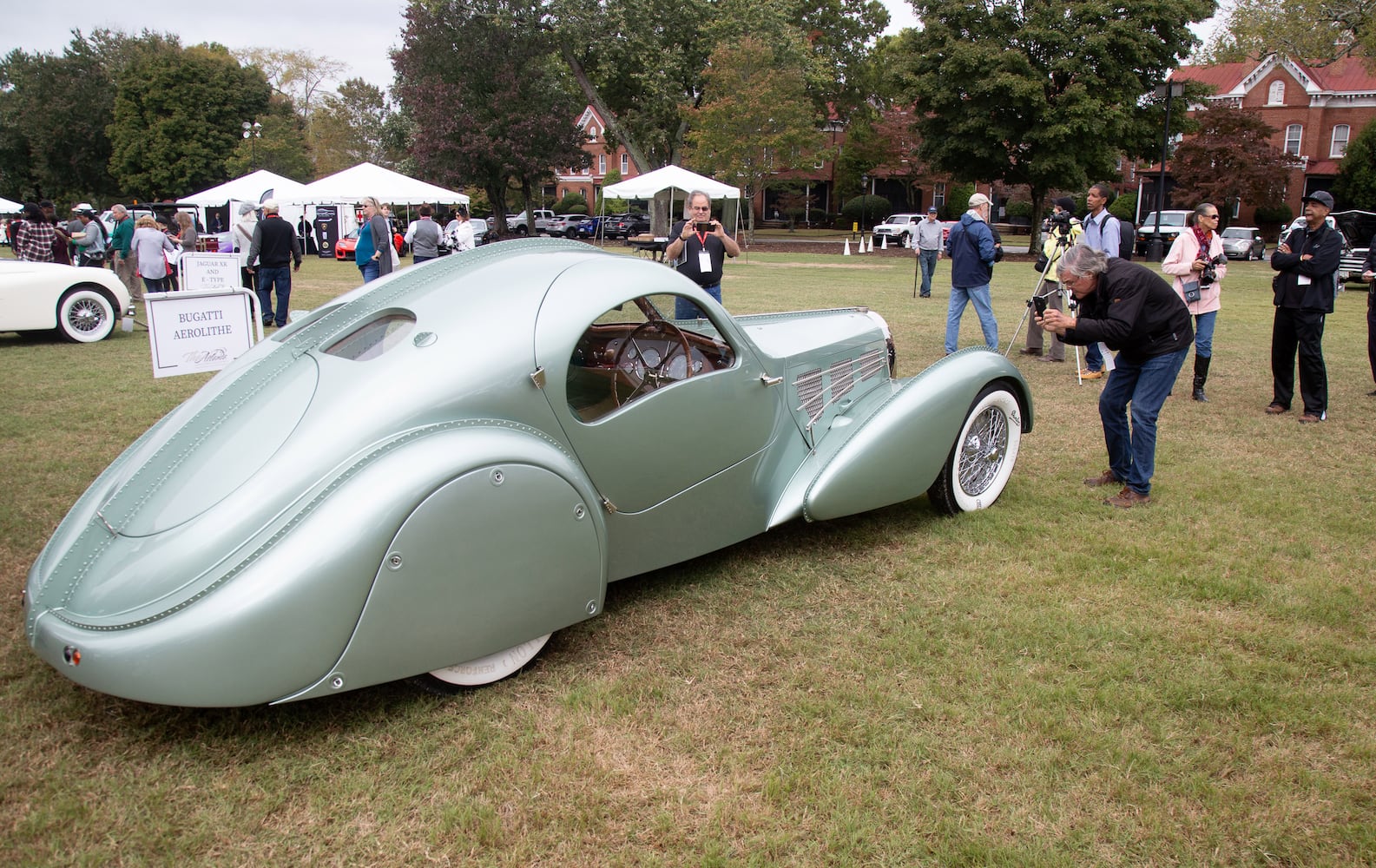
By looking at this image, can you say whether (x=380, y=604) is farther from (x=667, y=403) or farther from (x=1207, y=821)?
(x=1207, y=821)

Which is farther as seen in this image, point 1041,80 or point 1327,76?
point 1327,76

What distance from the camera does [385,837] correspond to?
257 centimetres

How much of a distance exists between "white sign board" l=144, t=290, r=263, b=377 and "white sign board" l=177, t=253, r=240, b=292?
4668 mm

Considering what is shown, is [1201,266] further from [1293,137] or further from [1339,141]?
[1339,141]

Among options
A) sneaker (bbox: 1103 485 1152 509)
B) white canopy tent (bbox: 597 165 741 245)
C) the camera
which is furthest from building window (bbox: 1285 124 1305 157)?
sneaker (bbox: 1103 485 1152 509)

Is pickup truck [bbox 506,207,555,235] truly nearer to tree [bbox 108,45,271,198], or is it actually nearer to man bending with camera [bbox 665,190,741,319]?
tree [bbox 108,45,271,198]

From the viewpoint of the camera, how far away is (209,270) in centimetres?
1127

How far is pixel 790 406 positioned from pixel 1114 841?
236 centimetres

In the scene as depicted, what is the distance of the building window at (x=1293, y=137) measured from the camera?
47.9 m

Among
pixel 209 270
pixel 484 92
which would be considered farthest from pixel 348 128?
pixel 209 270

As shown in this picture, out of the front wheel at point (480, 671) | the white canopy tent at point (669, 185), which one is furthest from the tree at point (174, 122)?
the front wheel at point (480, 671)

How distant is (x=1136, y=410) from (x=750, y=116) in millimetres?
33179

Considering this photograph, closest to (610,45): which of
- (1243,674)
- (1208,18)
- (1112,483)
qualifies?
(1208,18)

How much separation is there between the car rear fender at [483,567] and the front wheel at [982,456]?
253 cm
